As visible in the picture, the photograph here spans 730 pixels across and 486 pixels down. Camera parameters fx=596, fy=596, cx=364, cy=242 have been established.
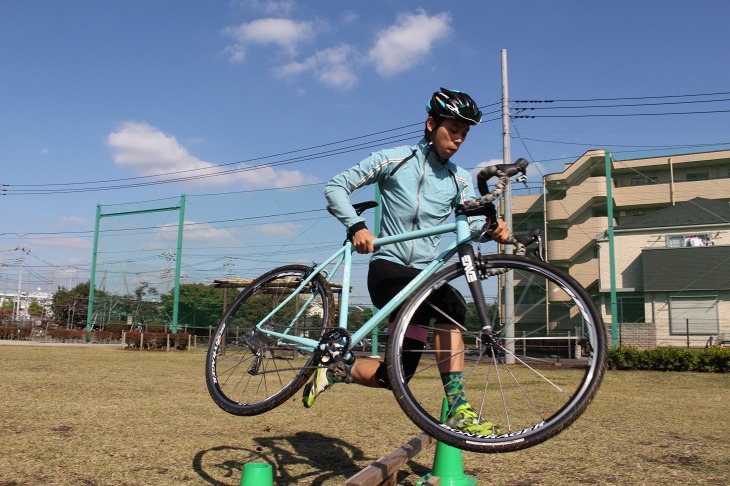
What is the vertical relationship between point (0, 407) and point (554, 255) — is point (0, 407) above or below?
below

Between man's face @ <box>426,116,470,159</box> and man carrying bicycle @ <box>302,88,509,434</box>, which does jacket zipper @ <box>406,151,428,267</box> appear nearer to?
man carrying bicycle @ <box>302,88,509,434</box>

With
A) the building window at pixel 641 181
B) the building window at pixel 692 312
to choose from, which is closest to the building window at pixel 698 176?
the building window at pixel 641 181

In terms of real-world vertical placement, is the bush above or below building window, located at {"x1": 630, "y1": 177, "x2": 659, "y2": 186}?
below

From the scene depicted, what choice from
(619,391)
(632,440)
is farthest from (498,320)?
(619,391)

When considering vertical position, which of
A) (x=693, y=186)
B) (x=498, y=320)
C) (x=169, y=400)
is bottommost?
(x=169, y=400)

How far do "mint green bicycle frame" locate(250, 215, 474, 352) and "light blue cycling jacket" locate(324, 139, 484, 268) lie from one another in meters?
0.17

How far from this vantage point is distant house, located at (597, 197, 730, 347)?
85.7 feet

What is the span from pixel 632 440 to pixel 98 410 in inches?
263

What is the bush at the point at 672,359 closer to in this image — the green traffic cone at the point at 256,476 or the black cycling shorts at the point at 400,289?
the black cycling shorts at the point at 400,289

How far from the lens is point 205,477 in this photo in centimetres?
488

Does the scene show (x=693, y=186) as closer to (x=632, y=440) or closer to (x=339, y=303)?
(x=632, y=440)

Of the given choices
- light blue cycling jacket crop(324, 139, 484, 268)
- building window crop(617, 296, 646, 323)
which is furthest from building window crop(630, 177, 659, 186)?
light blue cycling jacket crop(324, 139, 484, 268)

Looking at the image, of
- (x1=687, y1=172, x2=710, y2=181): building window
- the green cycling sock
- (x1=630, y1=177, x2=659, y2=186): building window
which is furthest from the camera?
(x1=687, y1=172, x2=710, y2=181): building window

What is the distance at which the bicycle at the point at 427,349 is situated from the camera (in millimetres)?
2631
